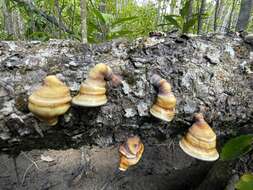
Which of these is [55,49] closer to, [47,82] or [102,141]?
[47,82]

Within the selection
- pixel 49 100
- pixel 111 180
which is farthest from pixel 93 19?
pixel 49 100

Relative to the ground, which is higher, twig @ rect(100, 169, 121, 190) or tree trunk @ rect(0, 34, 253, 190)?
tree trunk @ rect(0, 34, 253, 190)


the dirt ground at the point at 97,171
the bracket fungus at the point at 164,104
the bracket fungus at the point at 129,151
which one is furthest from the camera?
the dirt ground at the point at 97,171

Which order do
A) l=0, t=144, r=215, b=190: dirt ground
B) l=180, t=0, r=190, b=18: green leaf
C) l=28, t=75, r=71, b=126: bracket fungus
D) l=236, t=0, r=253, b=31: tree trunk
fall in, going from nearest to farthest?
l=28, t=75, r=71, b=126: bracket fungus
l=0, t=144, r=215, b=190: dirt ground
l=180, t=0, r=190, b=18: green leaf
l=236, t=0, r=253, b=31: tree trunk

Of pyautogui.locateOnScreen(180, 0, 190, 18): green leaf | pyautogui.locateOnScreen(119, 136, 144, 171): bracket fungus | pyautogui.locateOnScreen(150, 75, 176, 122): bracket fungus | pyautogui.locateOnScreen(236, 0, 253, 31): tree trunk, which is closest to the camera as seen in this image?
pyautogui.locateOnScreen(150, 75, 176, 122): bracket fungus

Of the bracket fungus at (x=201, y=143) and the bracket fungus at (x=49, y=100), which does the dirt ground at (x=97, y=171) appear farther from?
the bracket fungus at (x=49, y=100)

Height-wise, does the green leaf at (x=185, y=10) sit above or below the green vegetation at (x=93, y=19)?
above

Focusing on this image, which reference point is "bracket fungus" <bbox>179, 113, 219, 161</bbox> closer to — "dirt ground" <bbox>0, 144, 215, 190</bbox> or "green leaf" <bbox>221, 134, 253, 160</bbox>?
"green leaf" <bbox>221, 134, 253, 160</bbox>

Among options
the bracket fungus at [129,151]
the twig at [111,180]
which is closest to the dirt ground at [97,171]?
the twig at [111,180]

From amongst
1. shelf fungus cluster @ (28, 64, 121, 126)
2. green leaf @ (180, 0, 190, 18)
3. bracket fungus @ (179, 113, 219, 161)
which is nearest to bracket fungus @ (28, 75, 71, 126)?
shelf fungus cluster @ (28, 64, 121, 126)
